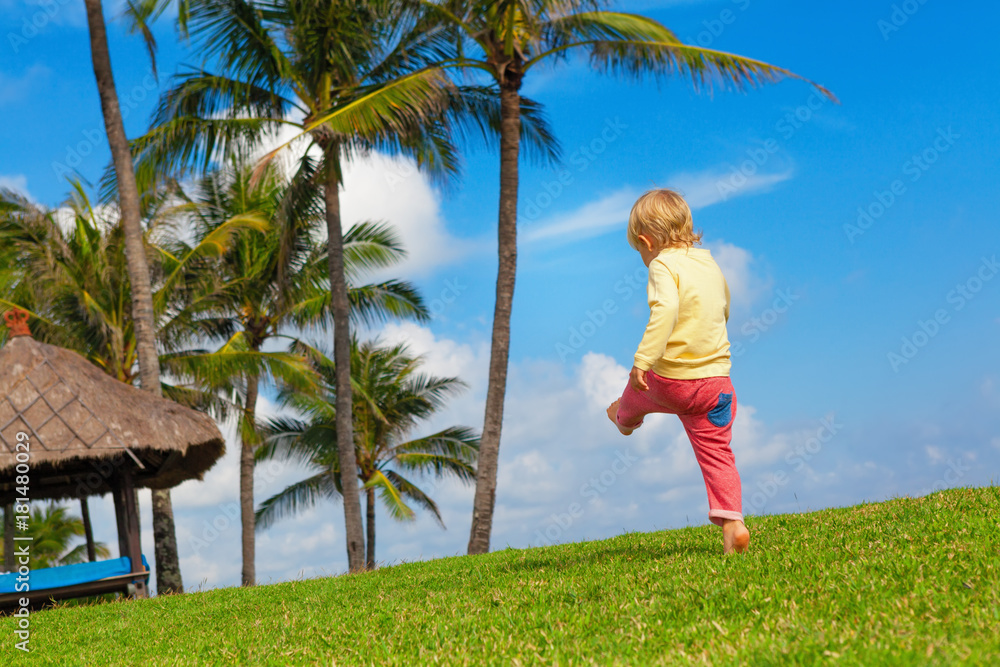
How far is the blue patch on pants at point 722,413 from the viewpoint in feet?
17.0

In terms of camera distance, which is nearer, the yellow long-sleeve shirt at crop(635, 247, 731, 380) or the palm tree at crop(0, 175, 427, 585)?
the yellow long-sleeve shirt at crop(635, 247, 731, 380)

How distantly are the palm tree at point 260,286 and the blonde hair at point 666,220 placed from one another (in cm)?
1776

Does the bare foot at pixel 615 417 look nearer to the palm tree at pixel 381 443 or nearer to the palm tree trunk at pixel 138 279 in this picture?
the palm tree trunk at pixel 138 279

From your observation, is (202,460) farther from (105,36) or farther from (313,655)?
(313,655)

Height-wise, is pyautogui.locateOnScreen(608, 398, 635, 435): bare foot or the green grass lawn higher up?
pyautogui.locateOnScreen(608, 398, 635, 435): bare foot

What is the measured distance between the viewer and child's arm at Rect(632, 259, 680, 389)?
4793 mm

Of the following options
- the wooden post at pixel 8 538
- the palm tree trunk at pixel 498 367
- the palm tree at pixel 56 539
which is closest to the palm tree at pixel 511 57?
the palm tree trunk at pixel 498 367

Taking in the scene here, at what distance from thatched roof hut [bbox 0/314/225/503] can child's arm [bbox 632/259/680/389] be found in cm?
1039

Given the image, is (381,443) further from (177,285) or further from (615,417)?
(615,417)

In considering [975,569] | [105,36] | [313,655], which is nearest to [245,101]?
[105,36]

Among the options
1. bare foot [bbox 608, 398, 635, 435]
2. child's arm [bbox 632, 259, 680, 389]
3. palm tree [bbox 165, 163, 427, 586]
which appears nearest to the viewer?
child's arm [bbox 632, 259, 680, 389]

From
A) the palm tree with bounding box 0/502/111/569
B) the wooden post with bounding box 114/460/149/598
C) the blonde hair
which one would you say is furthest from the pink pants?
the palm tree with bounding box 0/502/111/569

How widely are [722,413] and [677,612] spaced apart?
65.0 inches

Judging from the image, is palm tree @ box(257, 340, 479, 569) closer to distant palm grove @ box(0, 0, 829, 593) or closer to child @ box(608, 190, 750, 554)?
distant palm grove @ box(0, 0, 829, 593)
